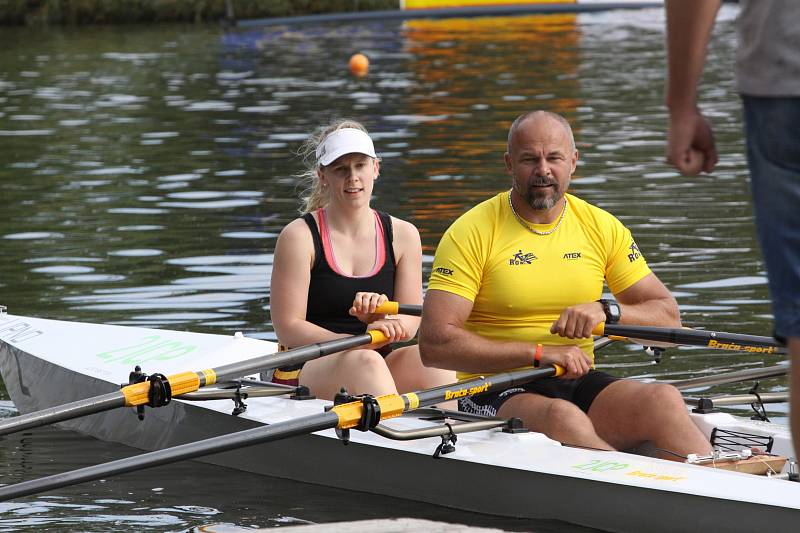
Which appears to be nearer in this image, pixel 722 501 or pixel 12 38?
pixel 722 501

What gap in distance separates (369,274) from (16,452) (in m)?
1.89

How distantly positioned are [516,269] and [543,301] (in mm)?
151

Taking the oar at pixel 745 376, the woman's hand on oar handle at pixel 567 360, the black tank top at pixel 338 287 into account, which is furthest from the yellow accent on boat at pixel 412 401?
the oar at pixel 745 376

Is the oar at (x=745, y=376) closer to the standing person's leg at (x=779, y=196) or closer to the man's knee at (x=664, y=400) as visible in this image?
the man's knee at (x=664, y=400)

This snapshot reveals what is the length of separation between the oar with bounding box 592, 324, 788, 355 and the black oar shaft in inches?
42.9

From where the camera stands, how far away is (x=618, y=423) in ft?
17.4

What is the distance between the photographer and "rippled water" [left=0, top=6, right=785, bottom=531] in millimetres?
8094

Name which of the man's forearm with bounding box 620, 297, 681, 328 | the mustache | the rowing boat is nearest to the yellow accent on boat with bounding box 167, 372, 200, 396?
the rowing boat

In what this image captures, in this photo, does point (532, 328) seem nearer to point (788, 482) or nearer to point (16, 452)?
point (788, 482)

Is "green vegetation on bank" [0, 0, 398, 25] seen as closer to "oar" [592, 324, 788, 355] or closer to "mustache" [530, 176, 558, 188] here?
"oar" [592, 324, 788, 355]

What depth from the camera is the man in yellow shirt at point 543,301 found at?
5.30m

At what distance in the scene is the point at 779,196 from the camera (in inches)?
102

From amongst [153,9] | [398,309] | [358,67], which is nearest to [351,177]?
[398,309]

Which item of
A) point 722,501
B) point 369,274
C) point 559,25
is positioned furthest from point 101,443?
point 559,25
